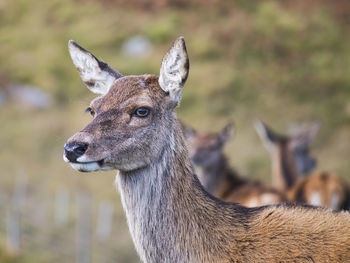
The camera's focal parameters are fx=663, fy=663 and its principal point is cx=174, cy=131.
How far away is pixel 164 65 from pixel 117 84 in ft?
1.35

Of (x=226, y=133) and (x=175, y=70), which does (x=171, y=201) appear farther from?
(x=226, y=133)

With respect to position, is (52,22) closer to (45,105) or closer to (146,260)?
(45,105)

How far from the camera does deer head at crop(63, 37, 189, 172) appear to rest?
464 centimetres

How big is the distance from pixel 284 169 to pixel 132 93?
8593 millimetres

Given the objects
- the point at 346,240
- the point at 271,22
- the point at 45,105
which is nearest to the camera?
the point at 346,240

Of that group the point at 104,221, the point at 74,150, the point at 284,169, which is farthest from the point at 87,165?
the point at 104,221

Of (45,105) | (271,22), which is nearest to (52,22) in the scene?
(45,105)

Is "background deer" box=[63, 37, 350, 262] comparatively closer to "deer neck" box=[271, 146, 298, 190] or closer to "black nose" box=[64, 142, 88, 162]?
"black nose" box=[64, 142, 88, 162]

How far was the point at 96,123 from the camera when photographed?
4.80m

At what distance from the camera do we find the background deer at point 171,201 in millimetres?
4586

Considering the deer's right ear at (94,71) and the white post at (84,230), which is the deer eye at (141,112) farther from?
the white post at (84,230)

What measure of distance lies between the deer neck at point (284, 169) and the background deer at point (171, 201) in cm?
810

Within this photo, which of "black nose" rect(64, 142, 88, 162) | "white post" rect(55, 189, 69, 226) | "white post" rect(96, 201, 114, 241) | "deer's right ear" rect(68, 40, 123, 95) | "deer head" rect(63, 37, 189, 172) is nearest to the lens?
"black nose" rect(64, 142, 88, 162)

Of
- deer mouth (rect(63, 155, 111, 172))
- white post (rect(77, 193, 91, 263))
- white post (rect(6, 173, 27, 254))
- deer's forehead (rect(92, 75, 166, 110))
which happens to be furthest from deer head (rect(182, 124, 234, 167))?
white post (rect(6, 173, 27, 254))
